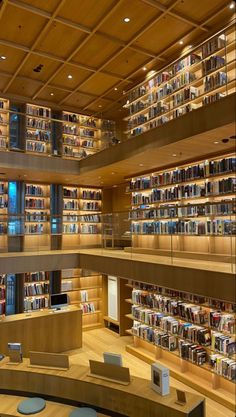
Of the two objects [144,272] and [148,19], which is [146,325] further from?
[148,19]

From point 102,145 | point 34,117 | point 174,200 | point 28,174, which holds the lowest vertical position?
point 174,200

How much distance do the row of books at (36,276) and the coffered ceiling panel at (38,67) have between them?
503cm

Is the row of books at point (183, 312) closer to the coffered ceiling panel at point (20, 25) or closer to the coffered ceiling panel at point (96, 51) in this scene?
the coffered ceiling panel at point (96, 51)

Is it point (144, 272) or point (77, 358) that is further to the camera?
point (77, 358)

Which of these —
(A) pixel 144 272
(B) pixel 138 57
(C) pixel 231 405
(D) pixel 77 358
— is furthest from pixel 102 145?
(C) pixel 231 405

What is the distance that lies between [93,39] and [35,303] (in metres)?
6.54

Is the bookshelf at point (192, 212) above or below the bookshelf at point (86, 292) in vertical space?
above

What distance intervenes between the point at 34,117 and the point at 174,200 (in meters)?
4.51

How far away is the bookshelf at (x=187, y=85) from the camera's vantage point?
16.3 feet

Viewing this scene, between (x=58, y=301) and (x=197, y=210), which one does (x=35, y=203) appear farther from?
(x=197, y=210)

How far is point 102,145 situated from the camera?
8617 mm

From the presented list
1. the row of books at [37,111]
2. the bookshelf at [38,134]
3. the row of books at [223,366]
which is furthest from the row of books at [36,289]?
the row of books at [223,366]

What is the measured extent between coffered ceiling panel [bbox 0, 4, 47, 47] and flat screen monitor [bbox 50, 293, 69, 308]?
18.4 feet

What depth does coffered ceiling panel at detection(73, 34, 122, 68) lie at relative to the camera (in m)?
6.37
